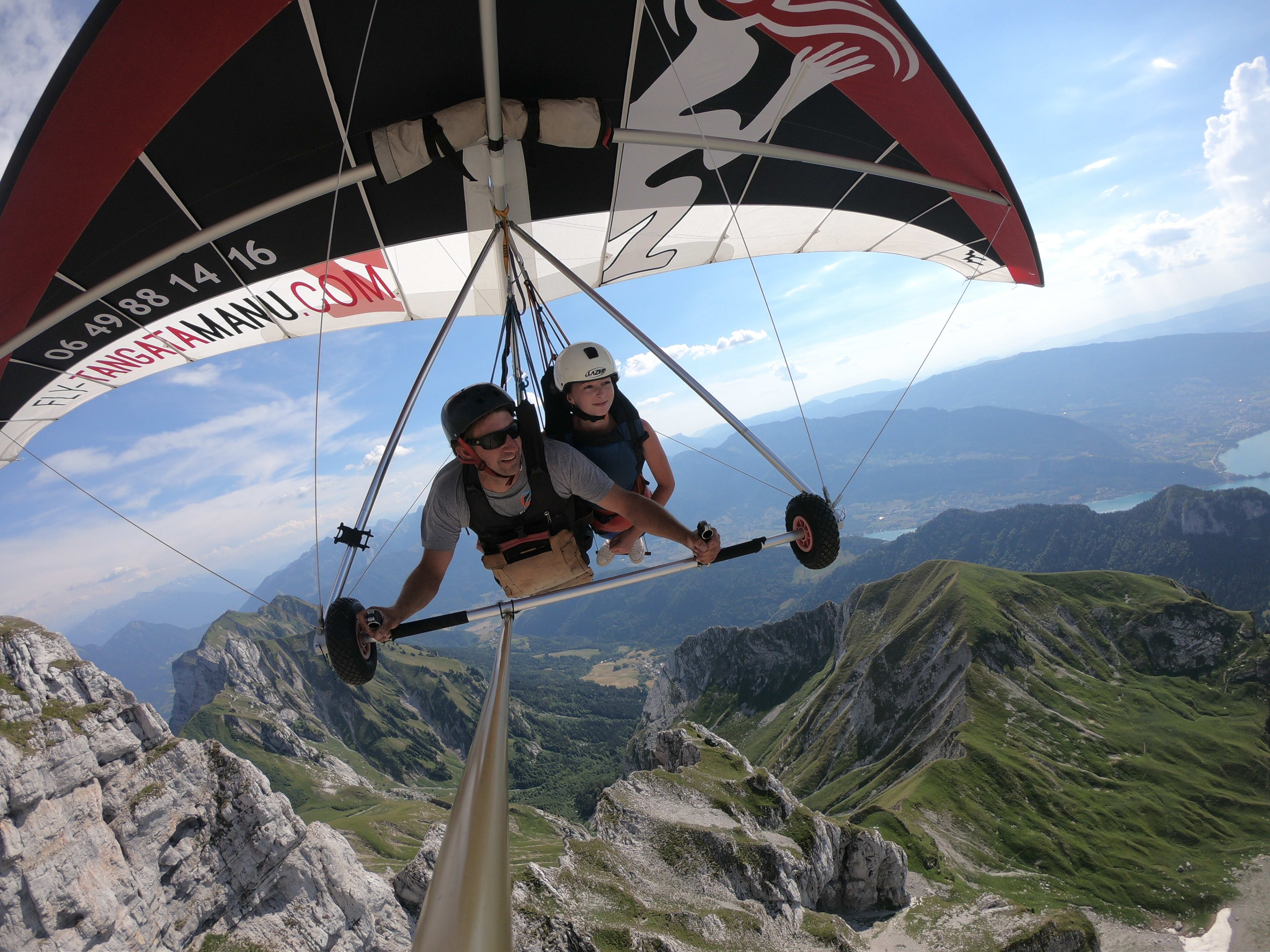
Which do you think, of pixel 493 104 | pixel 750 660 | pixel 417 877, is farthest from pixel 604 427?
pixel 750 660

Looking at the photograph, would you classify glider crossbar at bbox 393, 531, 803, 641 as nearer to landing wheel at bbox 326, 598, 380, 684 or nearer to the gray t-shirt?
landing wheel at bbox 326, 598, 380, 684

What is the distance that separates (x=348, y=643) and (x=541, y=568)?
1506mm

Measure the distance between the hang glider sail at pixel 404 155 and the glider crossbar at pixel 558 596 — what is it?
4064mm

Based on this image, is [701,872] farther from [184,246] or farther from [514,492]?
[184,246]

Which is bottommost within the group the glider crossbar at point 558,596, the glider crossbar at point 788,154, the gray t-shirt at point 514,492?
the glider crossbar at point 558,596

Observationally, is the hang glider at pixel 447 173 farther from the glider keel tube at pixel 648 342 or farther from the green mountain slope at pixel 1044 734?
the green mountain slope at pixel 1044 734

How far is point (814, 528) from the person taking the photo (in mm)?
5848

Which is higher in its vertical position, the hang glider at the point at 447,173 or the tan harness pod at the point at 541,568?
the hang glider at the point at 447,173

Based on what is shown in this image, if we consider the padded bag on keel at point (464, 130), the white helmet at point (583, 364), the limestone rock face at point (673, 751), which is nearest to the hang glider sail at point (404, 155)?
the padded bag on keel at point (464, 130)

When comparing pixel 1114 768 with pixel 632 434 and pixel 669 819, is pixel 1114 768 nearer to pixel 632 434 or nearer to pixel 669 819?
pixel 669 819

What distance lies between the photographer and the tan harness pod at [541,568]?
4723 millimetres

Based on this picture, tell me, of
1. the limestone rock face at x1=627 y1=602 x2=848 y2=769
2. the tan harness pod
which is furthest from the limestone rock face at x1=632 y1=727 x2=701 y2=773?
the limestone rock face at x1=627 y1=602 x2=848 y2=769

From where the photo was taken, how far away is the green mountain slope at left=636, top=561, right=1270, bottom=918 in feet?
240

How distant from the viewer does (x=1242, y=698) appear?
101000mm
